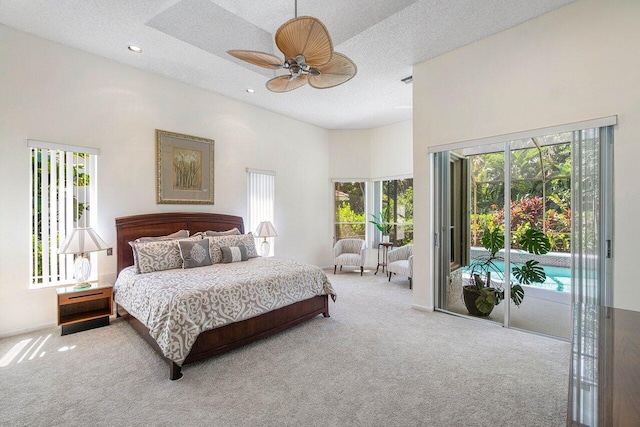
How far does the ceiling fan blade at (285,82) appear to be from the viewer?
2834 mm

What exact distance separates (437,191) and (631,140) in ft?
6.00

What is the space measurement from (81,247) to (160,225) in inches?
40.7

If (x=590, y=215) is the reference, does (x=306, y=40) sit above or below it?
above

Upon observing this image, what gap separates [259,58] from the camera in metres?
2.49

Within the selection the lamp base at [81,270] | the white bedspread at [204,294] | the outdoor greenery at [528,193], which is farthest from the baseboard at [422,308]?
the lamp base at [81,270]

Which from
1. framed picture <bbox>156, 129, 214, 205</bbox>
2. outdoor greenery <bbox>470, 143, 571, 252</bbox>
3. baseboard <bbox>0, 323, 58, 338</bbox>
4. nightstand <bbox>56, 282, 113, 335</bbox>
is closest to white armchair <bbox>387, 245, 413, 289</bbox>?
outdoor greenery <bbox>470, 143, 571, 252</bbox>

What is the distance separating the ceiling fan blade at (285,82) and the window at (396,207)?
156 inches

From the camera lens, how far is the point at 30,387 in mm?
2254

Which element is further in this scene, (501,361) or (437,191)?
(437,191)

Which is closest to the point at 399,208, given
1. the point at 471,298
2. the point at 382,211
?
the point at 382,211

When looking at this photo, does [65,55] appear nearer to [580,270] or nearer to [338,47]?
[338,47]

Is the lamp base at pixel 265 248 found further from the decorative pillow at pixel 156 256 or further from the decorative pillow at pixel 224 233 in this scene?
the decorative pillow at pixel 156 256

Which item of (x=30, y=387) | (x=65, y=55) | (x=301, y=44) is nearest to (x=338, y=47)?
(x=301, y=44)

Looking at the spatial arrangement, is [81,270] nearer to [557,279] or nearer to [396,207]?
[557,279]
